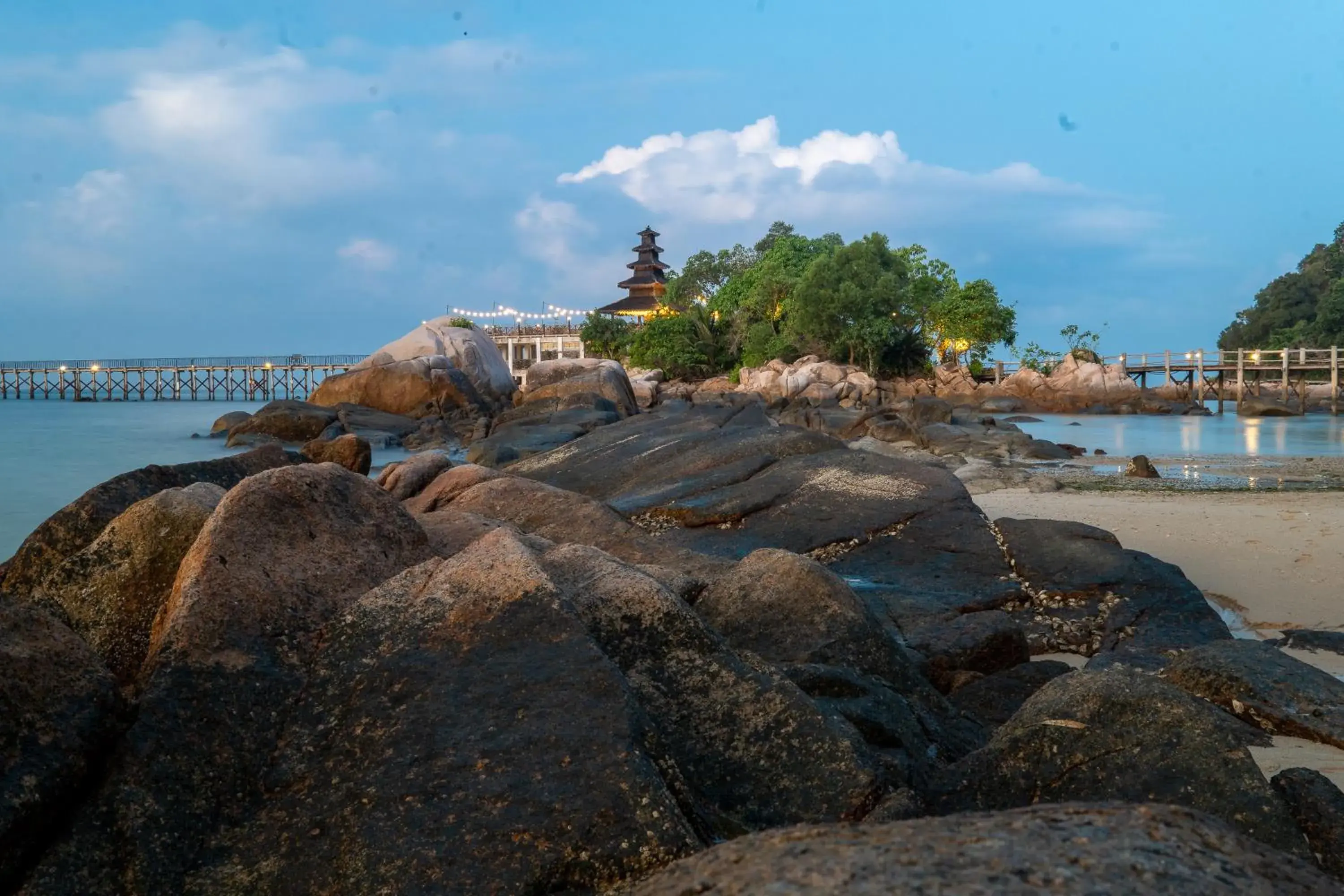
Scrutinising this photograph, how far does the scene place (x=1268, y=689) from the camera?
5121 millimetres

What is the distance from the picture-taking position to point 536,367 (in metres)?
41.4

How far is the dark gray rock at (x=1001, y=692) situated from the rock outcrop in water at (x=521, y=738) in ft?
1.88

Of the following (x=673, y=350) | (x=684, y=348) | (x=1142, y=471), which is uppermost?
(x=684, y=348)

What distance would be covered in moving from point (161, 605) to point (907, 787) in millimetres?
2408

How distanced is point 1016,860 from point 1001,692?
12.1ft

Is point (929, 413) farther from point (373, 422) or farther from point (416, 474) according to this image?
point (416, 474)

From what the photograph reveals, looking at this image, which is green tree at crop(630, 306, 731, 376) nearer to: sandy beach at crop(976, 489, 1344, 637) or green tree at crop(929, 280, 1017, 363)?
green tree at crop(929, 280, 1017, 363)

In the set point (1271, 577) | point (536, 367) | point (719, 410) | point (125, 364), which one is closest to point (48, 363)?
point (125, 364)

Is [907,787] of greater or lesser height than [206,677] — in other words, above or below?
below

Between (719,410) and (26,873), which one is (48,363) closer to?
(719,410)

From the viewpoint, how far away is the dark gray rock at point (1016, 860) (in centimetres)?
167

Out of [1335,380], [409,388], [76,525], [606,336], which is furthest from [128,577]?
[606,336]

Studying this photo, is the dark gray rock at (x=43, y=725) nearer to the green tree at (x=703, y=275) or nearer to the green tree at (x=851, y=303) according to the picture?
the green tree at (x=851, y=303)

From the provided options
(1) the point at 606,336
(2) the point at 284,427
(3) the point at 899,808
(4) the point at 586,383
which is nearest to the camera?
(3) the point at 899,808
